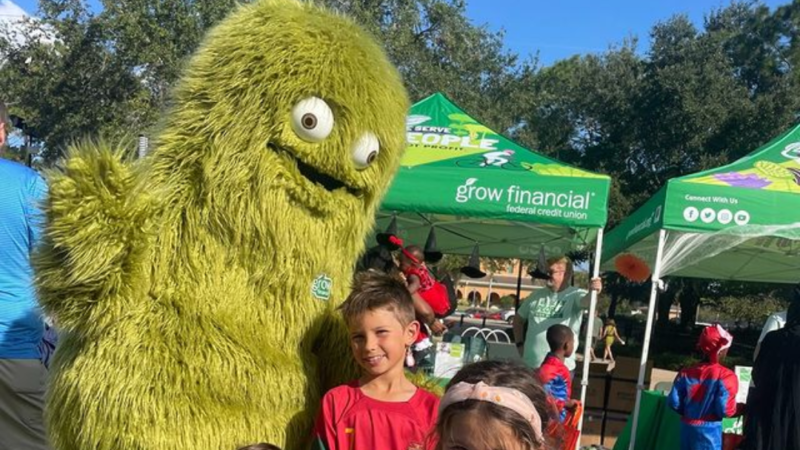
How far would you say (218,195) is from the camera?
2281 millimetres

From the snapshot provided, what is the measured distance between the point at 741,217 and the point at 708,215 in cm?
24

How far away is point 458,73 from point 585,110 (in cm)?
592

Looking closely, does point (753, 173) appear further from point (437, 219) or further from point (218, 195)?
point (218, 195)

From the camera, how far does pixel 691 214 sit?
620cm

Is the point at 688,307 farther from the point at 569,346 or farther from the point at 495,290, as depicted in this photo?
the point at 495,290

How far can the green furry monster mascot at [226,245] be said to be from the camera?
6.83 ft

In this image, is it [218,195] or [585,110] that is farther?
[585,110]

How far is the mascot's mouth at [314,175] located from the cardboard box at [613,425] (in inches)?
286

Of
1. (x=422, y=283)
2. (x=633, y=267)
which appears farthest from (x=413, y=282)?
(x=633, y=267)

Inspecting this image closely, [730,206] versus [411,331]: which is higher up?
[730,206]

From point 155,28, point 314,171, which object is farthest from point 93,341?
point 155,28

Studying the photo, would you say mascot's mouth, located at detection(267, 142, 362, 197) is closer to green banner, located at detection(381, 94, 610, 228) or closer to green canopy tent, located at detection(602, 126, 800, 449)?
green banner, located at detection(381, 94, 610, 228)

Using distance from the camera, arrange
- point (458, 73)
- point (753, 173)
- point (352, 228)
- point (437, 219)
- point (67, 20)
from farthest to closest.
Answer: point (458, 73) < point (67, 20) < point (437, 219) < point (753, 173) < point (352, 228)

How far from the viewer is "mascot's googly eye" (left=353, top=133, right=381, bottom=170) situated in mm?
2436
